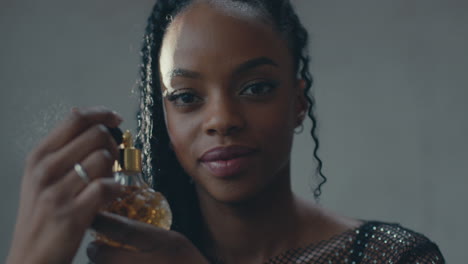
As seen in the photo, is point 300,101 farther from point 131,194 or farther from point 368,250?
point 131,194

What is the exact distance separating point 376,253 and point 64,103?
1.12 metres

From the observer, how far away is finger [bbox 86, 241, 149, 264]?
83cm

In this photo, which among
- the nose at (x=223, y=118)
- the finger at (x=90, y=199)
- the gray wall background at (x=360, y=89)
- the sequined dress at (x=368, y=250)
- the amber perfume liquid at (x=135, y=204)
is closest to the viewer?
the finger at (x=90, y=199)

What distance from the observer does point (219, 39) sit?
0.95 m

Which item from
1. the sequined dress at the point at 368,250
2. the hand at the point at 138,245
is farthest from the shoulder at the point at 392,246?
the hand at the point at 138,245

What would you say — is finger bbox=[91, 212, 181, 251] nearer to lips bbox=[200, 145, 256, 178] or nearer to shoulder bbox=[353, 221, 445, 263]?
lips bbox=[200, 145, 256, 178]

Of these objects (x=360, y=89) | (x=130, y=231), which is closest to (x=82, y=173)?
(x=130, y=231)

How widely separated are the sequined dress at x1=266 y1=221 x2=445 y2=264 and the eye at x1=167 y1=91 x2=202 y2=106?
309 millimetres

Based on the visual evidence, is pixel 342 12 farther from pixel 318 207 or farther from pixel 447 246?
pixel 318 207

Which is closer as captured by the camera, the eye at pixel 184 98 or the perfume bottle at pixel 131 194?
the perfume bottle at pixel 131 194

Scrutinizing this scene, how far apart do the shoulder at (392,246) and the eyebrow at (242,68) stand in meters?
0.35

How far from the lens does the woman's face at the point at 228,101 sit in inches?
36.3

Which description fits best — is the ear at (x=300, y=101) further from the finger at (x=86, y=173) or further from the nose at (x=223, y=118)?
the finger at (x=86, y=173)

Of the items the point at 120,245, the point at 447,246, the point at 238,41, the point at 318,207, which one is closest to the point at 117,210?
the point at 120,245
